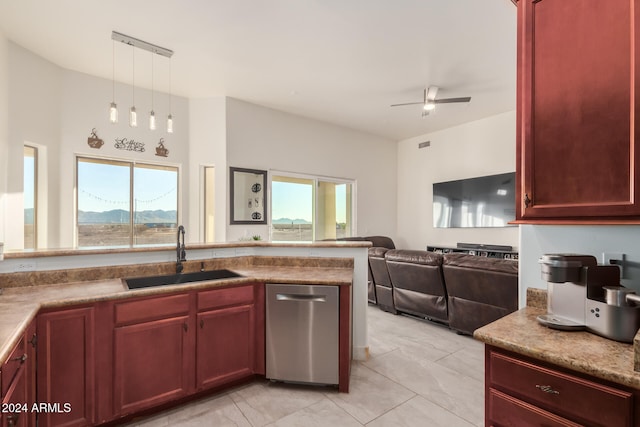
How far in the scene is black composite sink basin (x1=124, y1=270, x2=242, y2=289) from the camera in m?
2.48

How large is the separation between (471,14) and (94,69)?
464 cm

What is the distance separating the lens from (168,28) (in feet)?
10.4

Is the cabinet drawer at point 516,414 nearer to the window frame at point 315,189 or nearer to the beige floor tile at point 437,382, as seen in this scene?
the beige floor tile at point 437,382

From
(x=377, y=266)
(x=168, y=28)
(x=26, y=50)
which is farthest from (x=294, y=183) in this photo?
(x=26, y=50)

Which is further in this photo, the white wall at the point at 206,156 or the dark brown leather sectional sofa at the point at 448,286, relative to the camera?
the white wall at the point at 206,156

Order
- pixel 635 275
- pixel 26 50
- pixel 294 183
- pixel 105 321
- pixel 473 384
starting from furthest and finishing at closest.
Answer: pixel 294 183 < pixel 26 50 < pixel 473 384 < pixel 105 321 < pixel 635 275

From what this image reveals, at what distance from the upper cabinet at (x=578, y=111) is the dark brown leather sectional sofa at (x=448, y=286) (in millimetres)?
2054

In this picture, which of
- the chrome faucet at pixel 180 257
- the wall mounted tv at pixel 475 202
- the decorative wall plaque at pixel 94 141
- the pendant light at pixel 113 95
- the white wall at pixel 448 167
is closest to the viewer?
the chrome faucet at pixel 180 257

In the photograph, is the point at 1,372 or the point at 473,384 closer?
the point at 1,372

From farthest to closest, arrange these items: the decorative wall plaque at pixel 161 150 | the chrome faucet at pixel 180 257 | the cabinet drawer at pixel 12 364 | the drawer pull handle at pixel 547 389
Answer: the decorative wall plaque at pixel 161 150
the chrome faucet at pixel 180 257
the cabinet drawer at pixel 12 364
the drawer pull handle at pixel 547 389

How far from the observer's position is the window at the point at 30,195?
3.73 metres

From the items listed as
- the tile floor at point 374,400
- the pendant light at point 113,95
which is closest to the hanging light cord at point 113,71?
the pendant light at point 113,95

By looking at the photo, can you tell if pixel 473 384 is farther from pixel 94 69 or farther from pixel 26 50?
pixel 26 50

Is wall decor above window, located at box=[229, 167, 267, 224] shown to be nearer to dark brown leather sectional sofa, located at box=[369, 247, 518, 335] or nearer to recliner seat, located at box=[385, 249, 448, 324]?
dark brown leather sectional sofa, located at box=[369, 247, 518, 335]
